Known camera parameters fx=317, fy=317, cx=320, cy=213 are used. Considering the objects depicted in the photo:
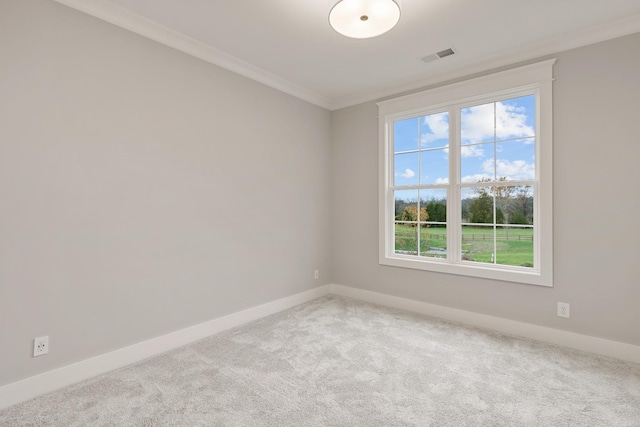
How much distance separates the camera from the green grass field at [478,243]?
3031mm

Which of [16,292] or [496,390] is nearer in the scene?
[16,292]

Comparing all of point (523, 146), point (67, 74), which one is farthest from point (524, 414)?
point (67, 74)

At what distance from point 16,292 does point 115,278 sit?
53 centimetres

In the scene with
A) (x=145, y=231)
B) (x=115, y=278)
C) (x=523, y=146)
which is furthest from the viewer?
(x=523, y=146)

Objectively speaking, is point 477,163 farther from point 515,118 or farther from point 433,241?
point 433,241

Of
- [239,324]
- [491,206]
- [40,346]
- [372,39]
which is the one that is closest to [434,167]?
[491,206]

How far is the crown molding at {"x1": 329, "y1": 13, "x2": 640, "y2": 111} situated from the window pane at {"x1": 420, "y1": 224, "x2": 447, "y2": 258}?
5.24ft

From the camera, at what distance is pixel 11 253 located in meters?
1.92

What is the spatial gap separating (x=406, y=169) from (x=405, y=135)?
1.36 feet

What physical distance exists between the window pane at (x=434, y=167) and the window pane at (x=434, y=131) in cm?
9

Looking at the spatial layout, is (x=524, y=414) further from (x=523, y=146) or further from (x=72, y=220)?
(x=72, y=220)

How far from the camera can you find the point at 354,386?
211 cm

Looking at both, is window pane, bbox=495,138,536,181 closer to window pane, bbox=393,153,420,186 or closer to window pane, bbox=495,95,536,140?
window pane, bbox=495,95,536,140

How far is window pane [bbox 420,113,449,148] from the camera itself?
353 cm
